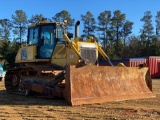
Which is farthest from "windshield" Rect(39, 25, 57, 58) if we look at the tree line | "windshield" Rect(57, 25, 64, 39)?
the tree line

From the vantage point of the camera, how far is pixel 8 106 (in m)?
9.04

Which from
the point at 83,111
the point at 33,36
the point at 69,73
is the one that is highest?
the point at 33,36

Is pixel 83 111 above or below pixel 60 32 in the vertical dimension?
below

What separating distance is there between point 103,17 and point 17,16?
18272mm

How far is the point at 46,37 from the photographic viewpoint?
12.1 meters

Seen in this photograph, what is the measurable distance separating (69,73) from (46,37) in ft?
11.5

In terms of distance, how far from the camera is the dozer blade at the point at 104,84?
893 cm

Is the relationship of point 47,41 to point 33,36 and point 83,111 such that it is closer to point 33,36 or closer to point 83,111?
point 33,36

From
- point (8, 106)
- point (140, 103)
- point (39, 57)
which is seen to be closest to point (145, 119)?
point (140, 103)

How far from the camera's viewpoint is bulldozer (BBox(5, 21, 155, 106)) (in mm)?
9117

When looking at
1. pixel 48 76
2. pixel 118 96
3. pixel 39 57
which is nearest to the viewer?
pixel 118 96

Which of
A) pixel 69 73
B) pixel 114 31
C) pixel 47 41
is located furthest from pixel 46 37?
pixel 114 31

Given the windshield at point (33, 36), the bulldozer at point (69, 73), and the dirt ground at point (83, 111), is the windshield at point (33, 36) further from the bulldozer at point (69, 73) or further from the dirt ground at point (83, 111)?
the dirt ground at point (83, 111)

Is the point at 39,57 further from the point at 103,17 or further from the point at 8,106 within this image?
the point at 103,17
